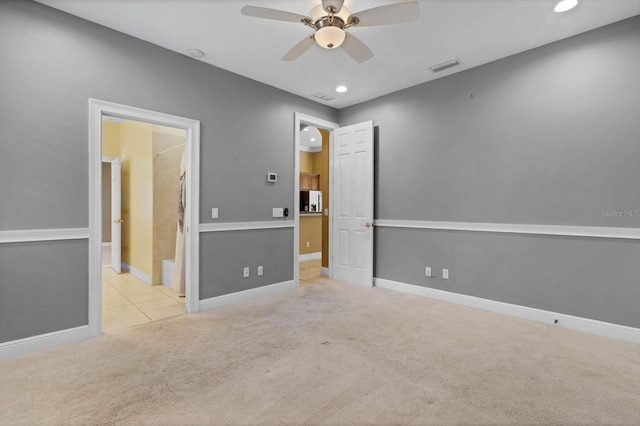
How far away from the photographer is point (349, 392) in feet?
6.62

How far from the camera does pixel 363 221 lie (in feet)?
15.6

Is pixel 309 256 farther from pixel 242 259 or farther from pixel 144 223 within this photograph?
pixel 144 223

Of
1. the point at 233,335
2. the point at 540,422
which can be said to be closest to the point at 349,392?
the point at 540,422

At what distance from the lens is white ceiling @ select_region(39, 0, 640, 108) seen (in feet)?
8.47

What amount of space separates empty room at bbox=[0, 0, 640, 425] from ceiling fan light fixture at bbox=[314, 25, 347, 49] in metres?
0.02

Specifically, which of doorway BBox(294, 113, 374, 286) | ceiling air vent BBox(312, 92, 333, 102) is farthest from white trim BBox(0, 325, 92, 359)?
ceiling air vent BBox(312, 92, 333, 102)

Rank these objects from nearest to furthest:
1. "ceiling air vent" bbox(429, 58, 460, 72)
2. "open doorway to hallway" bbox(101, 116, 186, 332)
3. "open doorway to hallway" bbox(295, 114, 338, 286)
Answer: "ceiling air vent" bbox(429, 58, 460, 72)
"open doorway to hallway" bbox(101, 116, 186, 332)
"open doorway to hallway" bbox(295, 114, 338, 286)

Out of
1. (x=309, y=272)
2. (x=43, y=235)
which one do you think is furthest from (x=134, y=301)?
(x=309, y=272)

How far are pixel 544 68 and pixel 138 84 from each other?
420 cm

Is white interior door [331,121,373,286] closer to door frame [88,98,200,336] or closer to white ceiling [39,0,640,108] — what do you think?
white ceiling [39,0,640,108]

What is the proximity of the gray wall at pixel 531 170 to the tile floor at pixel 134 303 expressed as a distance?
3097 millimetres

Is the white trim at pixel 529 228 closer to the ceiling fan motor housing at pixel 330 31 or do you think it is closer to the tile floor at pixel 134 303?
the ceiling fan motor housing at pixel 330 31

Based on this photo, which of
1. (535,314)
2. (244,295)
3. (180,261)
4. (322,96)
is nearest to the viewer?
(535,314)

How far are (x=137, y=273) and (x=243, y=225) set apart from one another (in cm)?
262
